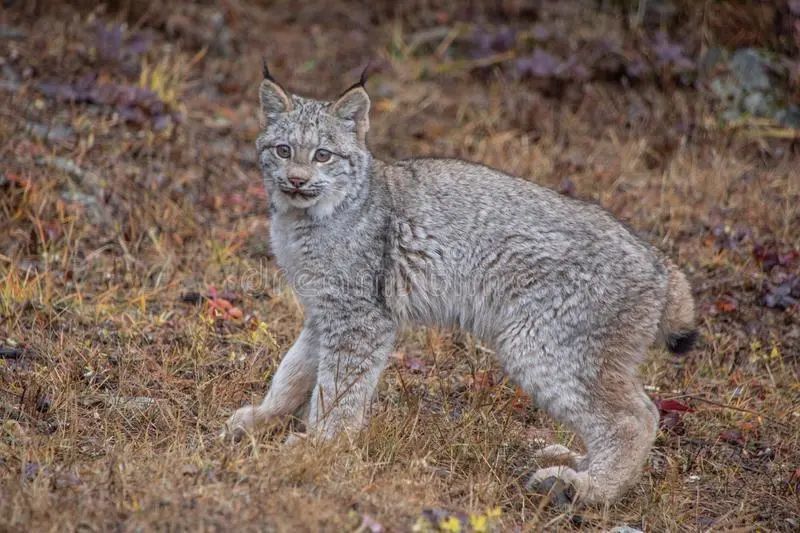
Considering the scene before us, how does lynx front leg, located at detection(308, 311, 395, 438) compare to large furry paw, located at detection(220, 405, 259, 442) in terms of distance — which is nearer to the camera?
large furry paw, located at detection(220, 405, 259, 442)

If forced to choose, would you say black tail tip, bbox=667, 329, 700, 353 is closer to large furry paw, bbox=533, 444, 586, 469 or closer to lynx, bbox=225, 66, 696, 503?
lynx, bbox=225, 66, 696, 503

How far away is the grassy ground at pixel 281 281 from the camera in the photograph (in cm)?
523

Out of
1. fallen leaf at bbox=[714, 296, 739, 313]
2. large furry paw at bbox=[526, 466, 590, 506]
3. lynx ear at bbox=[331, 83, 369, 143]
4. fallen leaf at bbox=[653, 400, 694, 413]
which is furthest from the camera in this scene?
fallen leaf at bbox=[714, 296, 739, 313]

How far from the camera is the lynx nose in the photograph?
5.97 meters

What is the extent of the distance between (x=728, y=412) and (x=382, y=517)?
3075mm

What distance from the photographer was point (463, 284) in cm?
617

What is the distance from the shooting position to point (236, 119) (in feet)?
34.1

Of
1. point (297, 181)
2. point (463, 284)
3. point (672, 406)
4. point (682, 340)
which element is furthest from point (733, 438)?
point (297, 181)

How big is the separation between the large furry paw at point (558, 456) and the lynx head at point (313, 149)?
192cm

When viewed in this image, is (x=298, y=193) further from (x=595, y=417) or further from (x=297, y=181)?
(x=595, y=417)

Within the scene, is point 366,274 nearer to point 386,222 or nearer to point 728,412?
point 386,222

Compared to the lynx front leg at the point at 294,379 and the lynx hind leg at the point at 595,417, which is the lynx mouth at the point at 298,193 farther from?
the lynx hind leg at the point at 595,417

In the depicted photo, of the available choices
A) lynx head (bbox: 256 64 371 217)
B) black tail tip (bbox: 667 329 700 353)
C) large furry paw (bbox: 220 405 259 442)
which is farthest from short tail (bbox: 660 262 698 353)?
large furry paw (bbox: 220 405 259 442)

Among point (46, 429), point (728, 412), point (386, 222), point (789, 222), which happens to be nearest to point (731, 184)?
point (789, 222)
